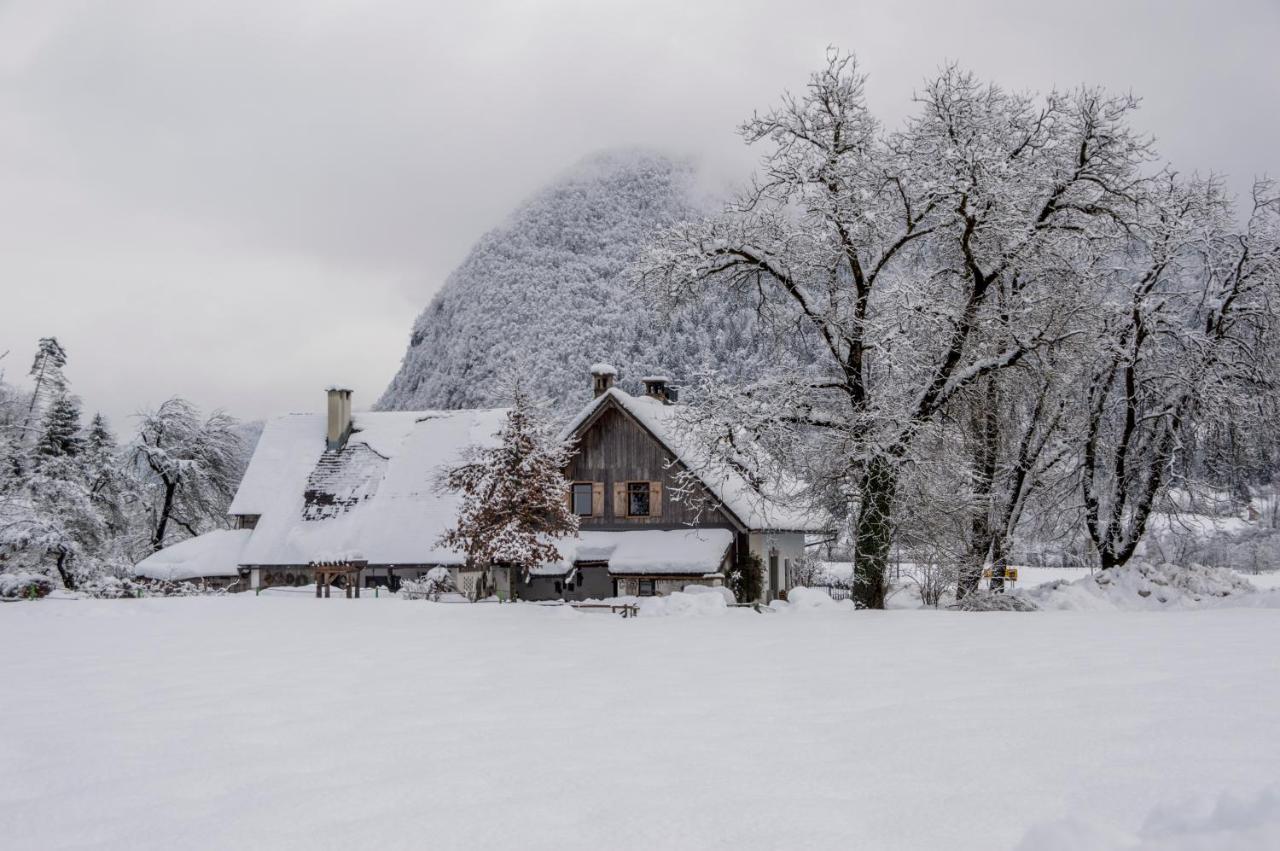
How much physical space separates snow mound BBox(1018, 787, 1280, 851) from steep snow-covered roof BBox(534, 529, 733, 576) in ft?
81.4

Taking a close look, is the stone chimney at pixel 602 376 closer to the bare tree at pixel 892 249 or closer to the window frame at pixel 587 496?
the window frame at pixel 587 496

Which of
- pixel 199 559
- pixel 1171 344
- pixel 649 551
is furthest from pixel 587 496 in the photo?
pixel 1171 344

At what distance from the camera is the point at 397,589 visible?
3544 centimetres

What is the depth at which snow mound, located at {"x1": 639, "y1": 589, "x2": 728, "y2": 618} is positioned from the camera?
49.4 feet

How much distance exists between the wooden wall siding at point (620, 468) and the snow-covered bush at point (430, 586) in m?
5.33

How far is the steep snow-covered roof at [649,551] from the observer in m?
28.8

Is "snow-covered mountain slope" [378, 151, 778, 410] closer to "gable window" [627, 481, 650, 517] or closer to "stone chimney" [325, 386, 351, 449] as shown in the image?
"stone chimney" [325, 386, 351, 449]

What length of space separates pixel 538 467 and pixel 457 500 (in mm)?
15116

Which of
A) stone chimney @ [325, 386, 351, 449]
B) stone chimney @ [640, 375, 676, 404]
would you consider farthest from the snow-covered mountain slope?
stone chimney @ [640, 375, 676, 404]

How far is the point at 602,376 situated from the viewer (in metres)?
33.6

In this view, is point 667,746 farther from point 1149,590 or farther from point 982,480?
point 982,480

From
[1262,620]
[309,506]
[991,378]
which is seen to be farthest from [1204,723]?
[309,506]

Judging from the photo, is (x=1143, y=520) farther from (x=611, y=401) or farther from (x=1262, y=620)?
(x=611, y=401)

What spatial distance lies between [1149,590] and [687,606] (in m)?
7.23
